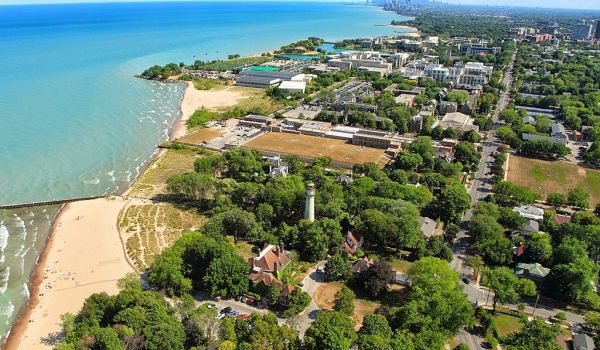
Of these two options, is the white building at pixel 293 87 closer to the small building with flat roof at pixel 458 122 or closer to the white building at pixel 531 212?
the small building with flat roof at pixel 458 122

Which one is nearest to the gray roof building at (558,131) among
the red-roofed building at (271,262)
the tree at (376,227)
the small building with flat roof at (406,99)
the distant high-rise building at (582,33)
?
the small building with flat roof at (406,99)

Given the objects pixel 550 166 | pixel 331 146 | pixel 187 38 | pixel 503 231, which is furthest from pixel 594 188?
pixel 187 38

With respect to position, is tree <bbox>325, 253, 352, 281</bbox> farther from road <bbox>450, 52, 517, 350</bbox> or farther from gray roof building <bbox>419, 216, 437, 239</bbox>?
gray roof building <bbox>419, 216, 437, 239</bbox>

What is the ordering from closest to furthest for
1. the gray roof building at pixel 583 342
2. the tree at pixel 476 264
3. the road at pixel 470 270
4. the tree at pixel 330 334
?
the tree at pixel 330 334 < the gray roof building at pixel 583 342 < the road at pixel 470 270 < the tree at pixel 476 264

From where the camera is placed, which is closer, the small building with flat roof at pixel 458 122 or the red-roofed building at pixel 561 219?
the red-roofed building at pixel 561 219

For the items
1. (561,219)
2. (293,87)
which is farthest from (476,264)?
(293,87)

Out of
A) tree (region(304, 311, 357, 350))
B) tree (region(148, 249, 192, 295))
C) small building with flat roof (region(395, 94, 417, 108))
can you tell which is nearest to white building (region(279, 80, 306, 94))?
small building with flat roof (region(395, 94, 417, 108))
